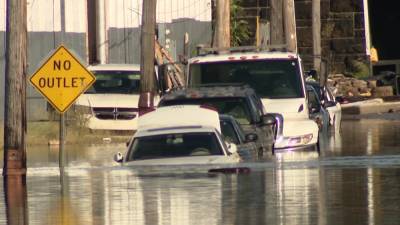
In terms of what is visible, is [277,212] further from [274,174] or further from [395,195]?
[274,174]

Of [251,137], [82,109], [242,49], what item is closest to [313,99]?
[242,49]

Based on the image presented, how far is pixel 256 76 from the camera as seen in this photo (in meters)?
27.1

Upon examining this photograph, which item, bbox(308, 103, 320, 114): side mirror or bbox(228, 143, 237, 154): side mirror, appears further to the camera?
bbox(308, 103, 320, 114): side mirror

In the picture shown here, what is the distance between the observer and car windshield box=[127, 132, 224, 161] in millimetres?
20641

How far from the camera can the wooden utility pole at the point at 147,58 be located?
103 ft

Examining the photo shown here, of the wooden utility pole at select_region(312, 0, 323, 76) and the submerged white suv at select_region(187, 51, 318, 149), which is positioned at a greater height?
the wooden utility pole at select_region(312, 0, 323, 76)

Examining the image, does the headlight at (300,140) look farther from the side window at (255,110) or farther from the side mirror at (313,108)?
the side mirror at (313,108)

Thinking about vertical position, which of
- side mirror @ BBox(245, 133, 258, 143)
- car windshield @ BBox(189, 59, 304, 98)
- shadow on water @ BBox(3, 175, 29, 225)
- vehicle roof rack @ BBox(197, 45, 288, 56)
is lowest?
shadow on water @ BBox(3, 175, 29, 225)

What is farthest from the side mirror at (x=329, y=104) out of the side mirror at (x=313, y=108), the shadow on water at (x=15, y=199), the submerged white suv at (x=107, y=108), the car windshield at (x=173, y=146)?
the shadow on water at (x=15, y=199)

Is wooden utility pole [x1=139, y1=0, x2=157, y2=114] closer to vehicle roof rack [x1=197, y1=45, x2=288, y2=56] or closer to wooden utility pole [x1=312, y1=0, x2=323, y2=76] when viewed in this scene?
vehicle roof rack [x1=197, y1=45, x2=288, y2=56]

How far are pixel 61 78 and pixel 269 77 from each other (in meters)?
8.74

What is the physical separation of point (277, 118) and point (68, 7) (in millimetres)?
14776

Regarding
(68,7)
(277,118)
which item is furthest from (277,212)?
(68,7)

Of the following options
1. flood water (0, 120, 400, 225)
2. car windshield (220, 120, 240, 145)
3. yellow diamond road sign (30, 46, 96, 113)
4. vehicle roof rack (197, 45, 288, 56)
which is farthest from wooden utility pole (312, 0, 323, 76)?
yellow diamond road sign (30, 46, 96, 113)
